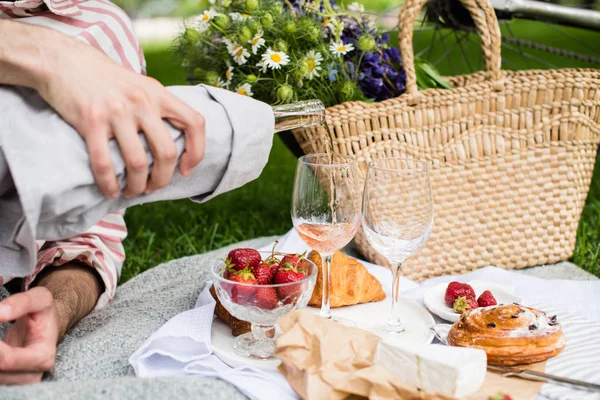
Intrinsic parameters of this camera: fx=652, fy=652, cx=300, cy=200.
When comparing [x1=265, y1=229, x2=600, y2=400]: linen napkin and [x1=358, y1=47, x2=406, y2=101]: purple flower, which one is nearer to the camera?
[x1=265, y1=229, x2=600, y2=400]: linen napkin

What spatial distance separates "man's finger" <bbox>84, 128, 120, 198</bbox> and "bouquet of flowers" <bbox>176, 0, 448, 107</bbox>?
985 millimetres

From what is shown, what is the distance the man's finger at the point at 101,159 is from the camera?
1047 mm

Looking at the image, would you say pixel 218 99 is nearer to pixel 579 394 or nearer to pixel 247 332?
pixel 247 332

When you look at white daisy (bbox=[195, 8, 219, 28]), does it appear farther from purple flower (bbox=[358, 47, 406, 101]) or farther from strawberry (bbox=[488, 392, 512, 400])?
strawberry (bbox=[488, 392, 512, 400])

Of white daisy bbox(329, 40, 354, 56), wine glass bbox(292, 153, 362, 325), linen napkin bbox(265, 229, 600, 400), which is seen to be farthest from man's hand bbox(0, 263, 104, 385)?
white daisy bbox(329, 40, 354, 56)

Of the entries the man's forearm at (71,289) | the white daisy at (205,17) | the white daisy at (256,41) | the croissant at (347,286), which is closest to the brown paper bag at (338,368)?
the croissant at (347,286)

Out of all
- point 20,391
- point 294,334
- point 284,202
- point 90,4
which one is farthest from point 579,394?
point 284,202

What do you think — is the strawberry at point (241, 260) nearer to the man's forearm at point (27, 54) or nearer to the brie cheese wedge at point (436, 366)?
the brie cheese wedge at point (436, 366)

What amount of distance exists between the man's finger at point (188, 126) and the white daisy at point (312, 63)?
3.17ft

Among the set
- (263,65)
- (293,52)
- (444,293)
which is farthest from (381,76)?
(444,293)

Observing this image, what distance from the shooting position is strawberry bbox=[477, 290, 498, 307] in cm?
161

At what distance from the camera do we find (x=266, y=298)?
1.30m

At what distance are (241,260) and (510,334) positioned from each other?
1.88ft

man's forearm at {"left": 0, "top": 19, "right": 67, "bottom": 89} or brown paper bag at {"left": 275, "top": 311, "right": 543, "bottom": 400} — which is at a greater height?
man's forearm at {"left": 0, "top": 19, "right": 67, "bottom": 89}
